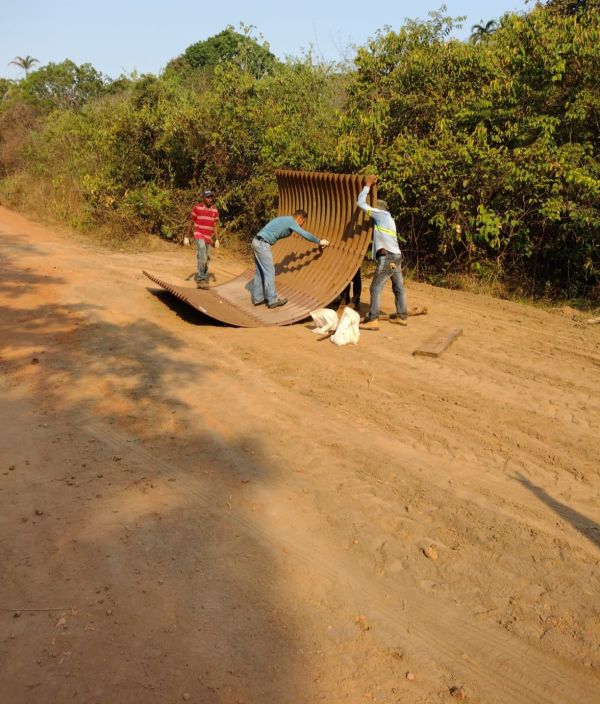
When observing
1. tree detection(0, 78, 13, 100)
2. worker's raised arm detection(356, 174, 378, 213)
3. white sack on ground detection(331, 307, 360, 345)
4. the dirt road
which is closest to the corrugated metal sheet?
worker's raised arm detection(356, 174, 378, 213)

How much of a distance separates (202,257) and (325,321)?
10.8 ft

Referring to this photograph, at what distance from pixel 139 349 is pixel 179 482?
316 cm

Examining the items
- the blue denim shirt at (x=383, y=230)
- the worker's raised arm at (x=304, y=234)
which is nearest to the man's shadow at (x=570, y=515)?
the blue denim shirt at (x=383, y=230)

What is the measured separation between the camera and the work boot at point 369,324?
8.77 m

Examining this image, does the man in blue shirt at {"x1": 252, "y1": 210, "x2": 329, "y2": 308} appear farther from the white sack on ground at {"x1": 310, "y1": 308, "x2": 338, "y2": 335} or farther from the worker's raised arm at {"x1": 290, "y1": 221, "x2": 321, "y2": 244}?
the white sack on ground at {"x1": 310, "y1": 308, "x2": 338, "y2": 335}

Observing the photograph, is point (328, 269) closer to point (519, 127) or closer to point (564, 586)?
point (519, 127)

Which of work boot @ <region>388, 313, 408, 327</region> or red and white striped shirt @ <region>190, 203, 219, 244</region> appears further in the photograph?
red and white striped shirt @ <region>190, 203, 219, 244</region>

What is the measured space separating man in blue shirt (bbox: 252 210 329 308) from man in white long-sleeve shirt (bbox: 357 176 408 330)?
759mm

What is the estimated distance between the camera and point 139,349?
7.63m

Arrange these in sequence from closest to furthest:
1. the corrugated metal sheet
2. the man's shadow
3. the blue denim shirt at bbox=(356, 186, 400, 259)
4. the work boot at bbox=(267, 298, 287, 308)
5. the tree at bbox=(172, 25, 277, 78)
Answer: the man's shadow
the blue denim shirt at bbox=(356, 186, 400, 259)
the corrugated metal sheet
the work boot at bbox=(267, 298, 287, 308)
the tree at bbox=(172, 25, 277, 78)

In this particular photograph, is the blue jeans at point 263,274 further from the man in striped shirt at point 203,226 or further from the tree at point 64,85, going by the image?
the tree at point 64,85

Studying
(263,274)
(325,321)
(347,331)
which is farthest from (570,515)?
(263,274)

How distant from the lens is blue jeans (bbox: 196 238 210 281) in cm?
1088

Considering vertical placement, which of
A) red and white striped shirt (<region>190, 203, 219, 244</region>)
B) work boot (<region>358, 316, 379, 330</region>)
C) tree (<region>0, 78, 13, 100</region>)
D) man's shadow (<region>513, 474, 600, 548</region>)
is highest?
tree (<region>0, 78, 13, 100</region>)
